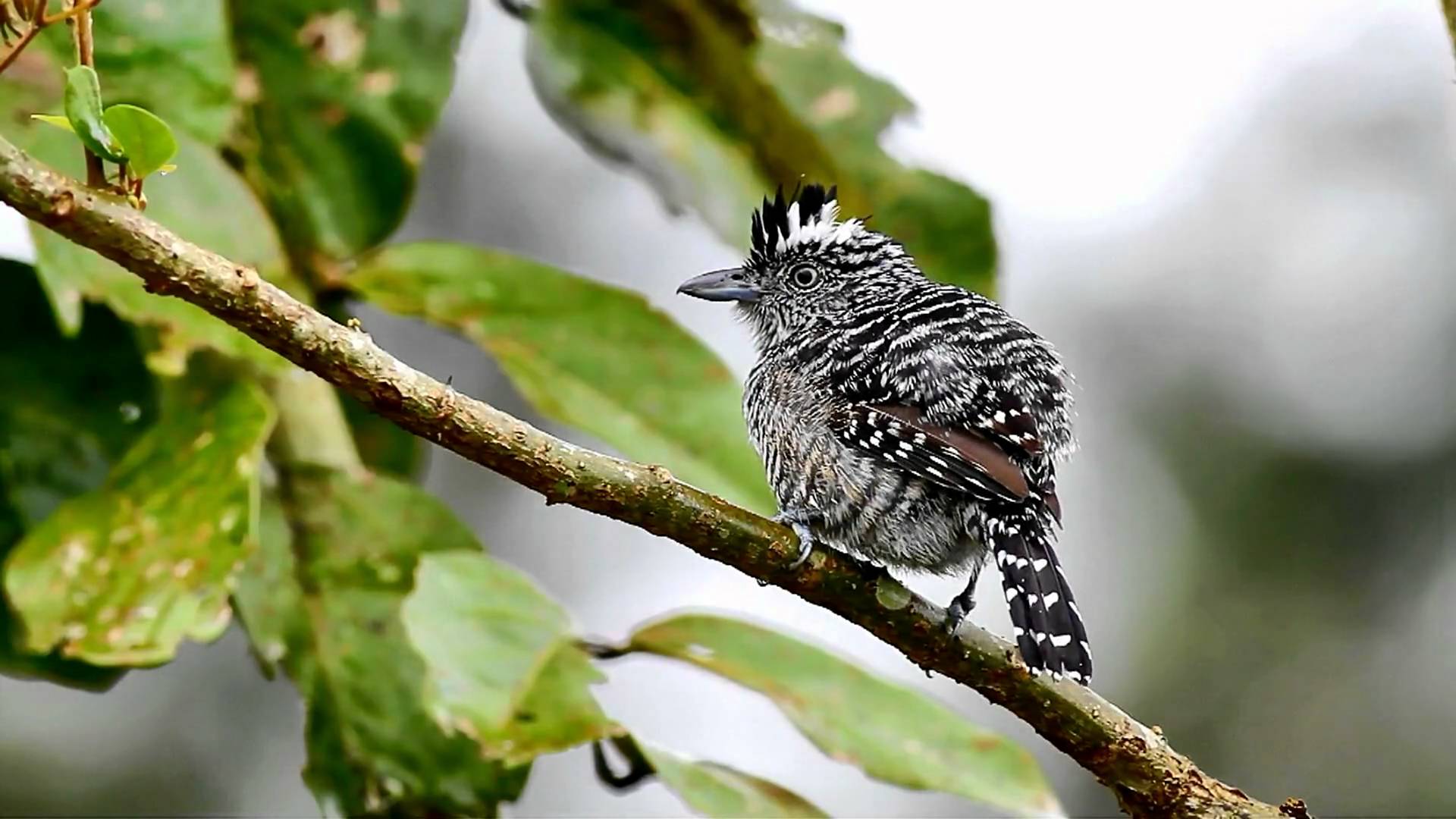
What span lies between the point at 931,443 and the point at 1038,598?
0.40 m

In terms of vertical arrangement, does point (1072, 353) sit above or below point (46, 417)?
above

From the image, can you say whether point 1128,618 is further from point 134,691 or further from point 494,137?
point 134,691

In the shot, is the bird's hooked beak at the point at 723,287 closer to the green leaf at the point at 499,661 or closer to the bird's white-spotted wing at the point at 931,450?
the bird's white-spotted wing at the point at 931,450

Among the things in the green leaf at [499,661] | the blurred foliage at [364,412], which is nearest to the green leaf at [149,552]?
the blurred foliage at [364,412]

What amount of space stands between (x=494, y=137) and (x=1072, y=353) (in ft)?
7.96

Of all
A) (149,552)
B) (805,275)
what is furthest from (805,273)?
(149,552)

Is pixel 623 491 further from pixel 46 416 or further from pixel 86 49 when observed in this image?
pixel 46 416

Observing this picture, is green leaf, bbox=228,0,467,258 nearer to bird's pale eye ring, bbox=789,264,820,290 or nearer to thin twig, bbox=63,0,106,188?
thin twig, bbox=63,0,106,188

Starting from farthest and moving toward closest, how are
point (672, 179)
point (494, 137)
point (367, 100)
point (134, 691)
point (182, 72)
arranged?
point (494, 137), point (134, 691), point (672, 179), point (367, 100), point (182, 72)

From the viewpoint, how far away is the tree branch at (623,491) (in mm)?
1750

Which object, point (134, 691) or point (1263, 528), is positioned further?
point (1263, 528)

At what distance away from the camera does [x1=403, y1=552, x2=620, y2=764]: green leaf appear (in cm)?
233

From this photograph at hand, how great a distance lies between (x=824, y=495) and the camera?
3020 millimetres

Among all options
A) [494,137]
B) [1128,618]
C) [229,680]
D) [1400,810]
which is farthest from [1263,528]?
[229,680]
